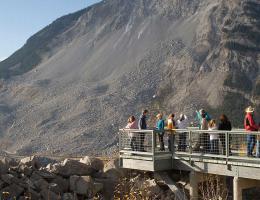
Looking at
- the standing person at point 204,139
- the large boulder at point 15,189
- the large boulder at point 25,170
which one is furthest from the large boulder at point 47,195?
the standing person at point 204,139

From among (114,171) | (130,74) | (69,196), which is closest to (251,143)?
(114,171)

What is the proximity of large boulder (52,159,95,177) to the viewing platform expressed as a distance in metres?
1.73

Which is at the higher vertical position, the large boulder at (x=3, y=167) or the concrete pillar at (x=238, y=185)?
the large boulder at (x=3, y=167)

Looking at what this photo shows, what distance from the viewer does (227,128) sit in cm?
Answer: 1480

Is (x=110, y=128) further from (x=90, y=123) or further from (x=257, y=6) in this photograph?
(x=257, y=6)

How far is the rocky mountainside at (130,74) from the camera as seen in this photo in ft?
169

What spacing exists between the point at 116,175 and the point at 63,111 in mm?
39347

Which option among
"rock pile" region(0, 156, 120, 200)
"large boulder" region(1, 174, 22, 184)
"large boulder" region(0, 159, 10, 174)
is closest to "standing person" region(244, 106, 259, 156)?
"rock pile" region(0, 156, 120, 200)

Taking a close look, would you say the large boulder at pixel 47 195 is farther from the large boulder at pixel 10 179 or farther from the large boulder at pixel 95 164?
the large boulder at pixel 95 164

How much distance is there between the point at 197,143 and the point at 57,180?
535 centimetres

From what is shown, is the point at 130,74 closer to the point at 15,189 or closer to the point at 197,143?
the point at 15,189

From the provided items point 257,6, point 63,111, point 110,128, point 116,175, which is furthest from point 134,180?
point 257,6

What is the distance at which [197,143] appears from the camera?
1562 centimetres

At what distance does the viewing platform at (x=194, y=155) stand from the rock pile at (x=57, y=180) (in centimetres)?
130
